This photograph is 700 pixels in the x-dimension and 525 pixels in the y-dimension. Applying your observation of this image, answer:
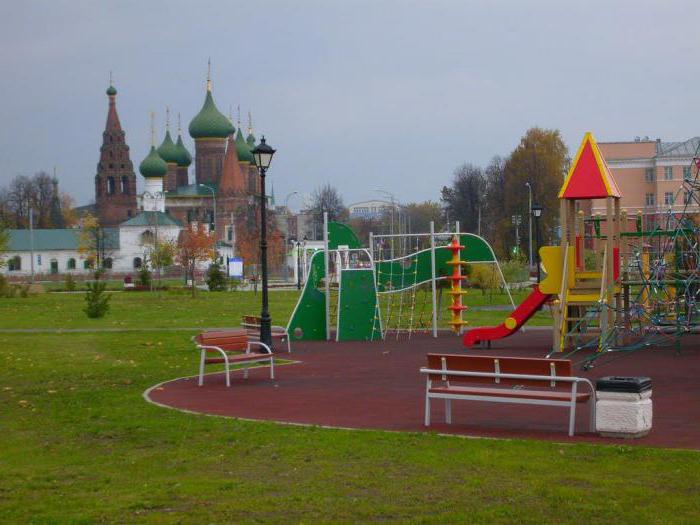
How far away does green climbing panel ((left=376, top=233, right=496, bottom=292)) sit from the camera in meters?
26.9

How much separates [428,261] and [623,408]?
54.3 feet

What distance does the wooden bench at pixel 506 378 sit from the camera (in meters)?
11.5

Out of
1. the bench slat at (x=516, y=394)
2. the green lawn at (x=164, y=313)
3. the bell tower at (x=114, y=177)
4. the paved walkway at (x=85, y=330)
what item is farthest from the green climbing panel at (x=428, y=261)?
the bell tower at (x=114, y=177)

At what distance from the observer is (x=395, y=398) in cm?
1465

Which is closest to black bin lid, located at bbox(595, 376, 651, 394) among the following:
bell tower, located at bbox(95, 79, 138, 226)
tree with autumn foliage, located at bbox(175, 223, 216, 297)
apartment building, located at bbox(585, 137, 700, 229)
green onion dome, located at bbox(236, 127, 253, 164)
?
tree with autumn foliage, located at bbox(175, 223, 216, 297)

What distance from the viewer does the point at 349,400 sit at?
14.5 m

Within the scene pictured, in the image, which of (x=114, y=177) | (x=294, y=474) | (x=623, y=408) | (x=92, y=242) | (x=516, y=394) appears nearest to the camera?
(x=294, y=474)

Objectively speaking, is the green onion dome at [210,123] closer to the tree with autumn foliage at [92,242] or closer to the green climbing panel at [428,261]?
the tree with autumn foliage at [92,242]

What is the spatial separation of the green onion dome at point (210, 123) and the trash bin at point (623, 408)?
116332mm

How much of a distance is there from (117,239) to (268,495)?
113 metres

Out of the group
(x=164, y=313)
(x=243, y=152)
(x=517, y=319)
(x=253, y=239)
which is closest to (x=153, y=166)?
(x=243, y=152)

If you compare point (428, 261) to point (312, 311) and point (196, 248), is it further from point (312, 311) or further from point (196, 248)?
point (196, 248)

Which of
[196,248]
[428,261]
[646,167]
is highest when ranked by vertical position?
[646,167]

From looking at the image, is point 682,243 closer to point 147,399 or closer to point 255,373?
point 255,373
